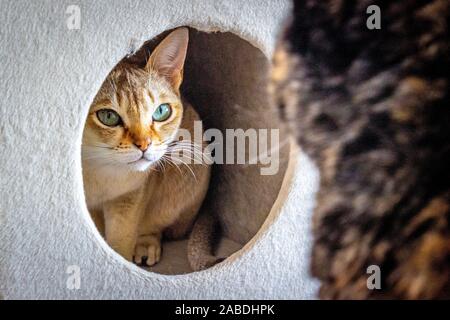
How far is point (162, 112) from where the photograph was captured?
1.31 m

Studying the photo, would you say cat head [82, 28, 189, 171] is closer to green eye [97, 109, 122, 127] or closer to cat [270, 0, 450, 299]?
green eye [97, 109, 122, 127]

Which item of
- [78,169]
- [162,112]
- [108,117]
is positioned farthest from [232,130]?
[78,169]

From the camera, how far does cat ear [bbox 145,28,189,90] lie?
1252 millimetres

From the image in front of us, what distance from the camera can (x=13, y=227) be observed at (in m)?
1.03

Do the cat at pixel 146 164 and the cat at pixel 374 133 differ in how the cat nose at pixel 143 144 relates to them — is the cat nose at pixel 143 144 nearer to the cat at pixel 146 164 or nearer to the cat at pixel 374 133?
the cat at pixel 146 164

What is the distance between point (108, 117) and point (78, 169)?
0.74 ft

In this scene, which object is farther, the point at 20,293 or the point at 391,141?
the point at 391,141

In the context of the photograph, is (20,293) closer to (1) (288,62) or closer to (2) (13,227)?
(2) (13,227)

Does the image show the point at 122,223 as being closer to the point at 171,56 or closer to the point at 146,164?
the point at 146,164

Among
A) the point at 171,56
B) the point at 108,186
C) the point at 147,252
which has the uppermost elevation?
the point at 171,56

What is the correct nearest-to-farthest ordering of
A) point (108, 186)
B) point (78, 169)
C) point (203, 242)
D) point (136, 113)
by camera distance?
1. point (78, 169)
2. point (136, 113)
3. point (108, 186)
4. point (203, 242)
